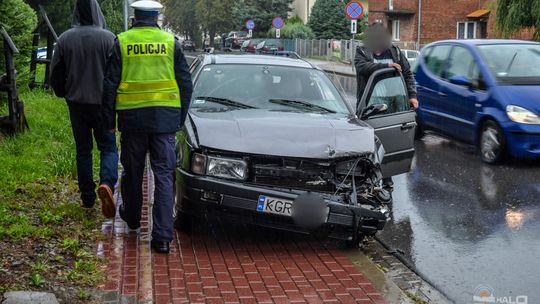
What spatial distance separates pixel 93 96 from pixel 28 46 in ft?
18.5

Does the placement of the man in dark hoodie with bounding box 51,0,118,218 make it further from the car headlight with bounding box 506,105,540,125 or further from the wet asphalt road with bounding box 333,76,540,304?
the car headlight with bounding box 506,105,540,125

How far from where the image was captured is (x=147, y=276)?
5312 millimetres

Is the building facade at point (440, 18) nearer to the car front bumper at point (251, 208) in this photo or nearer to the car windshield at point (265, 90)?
the car windshield at point (265, 90)

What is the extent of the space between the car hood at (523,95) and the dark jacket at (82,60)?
18.2 feet

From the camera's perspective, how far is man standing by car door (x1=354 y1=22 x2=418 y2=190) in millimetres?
9016

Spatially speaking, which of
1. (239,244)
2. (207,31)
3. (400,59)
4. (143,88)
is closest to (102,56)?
(143,88)

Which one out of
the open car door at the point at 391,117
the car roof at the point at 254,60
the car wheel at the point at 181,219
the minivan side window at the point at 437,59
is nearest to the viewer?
the car wheel at the point at 181,219

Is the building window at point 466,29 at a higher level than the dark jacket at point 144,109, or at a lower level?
higher

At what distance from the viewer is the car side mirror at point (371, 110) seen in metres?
7.23

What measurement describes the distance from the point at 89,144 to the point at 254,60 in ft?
6.52

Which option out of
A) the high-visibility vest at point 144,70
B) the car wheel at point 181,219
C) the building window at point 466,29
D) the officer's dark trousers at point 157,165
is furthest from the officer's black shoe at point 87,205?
the building window at point 466,29

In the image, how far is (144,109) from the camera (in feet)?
19.3

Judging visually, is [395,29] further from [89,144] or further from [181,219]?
[181,219]

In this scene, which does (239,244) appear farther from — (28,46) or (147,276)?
(28,46)
